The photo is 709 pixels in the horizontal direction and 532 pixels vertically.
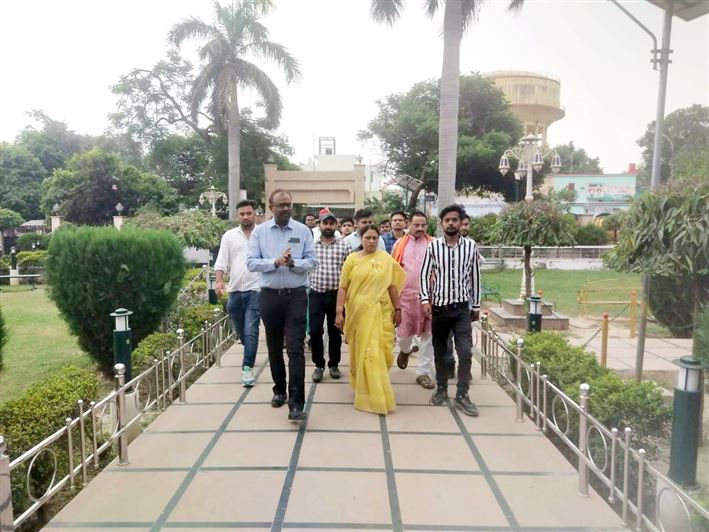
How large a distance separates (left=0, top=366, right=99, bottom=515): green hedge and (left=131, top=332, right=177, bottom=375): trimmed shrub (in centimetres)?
120

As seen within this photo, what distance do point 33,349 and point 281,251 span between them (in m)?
6.73

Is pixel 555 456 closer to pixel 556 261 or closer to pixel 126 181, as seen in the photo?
pixel 556 261

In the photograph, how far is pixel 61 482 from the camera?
289 centimetres

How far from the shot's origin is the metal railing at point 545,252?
2369 cm

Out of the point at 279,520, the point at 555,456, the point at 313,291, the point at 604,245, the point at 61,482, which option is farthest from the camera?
the point at 604,245

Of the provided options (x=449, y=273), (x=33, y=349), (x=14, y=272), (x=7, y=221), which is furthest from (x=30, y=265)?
(x=449, y=273)

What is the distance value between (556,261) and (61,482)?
76.3 ft

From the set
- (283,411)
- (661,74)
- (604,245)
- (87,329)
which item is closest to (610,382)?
(283,411)

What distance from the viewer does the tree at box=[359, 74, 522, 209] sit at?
94.9 feet

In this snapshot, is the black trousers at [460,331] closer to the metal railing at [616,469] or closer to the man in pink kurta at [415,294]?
the metal railing at [616,469]

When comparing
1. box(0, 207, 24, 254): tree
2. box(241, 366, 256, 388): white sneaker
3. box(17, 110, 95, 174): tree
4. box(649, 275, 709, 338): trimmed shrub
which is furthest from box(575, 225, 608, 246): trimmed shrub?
box(17, 110, 95, 174): tree

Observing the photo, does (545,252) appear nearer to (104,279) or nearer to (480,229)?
(480,229)

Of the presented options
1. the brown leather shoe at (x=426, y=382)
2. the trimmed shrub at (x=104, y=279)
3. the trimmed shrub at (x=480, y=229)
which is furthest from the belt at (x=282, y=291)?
the trimmed shrub at (x=480, y=229)

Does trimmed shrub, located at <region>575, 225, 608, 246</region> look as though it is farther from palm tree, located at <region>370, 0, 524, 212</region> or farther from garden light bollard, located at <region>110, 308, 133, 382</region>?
garden light bollard, located at <region>110, 308, 133, 382</region>
